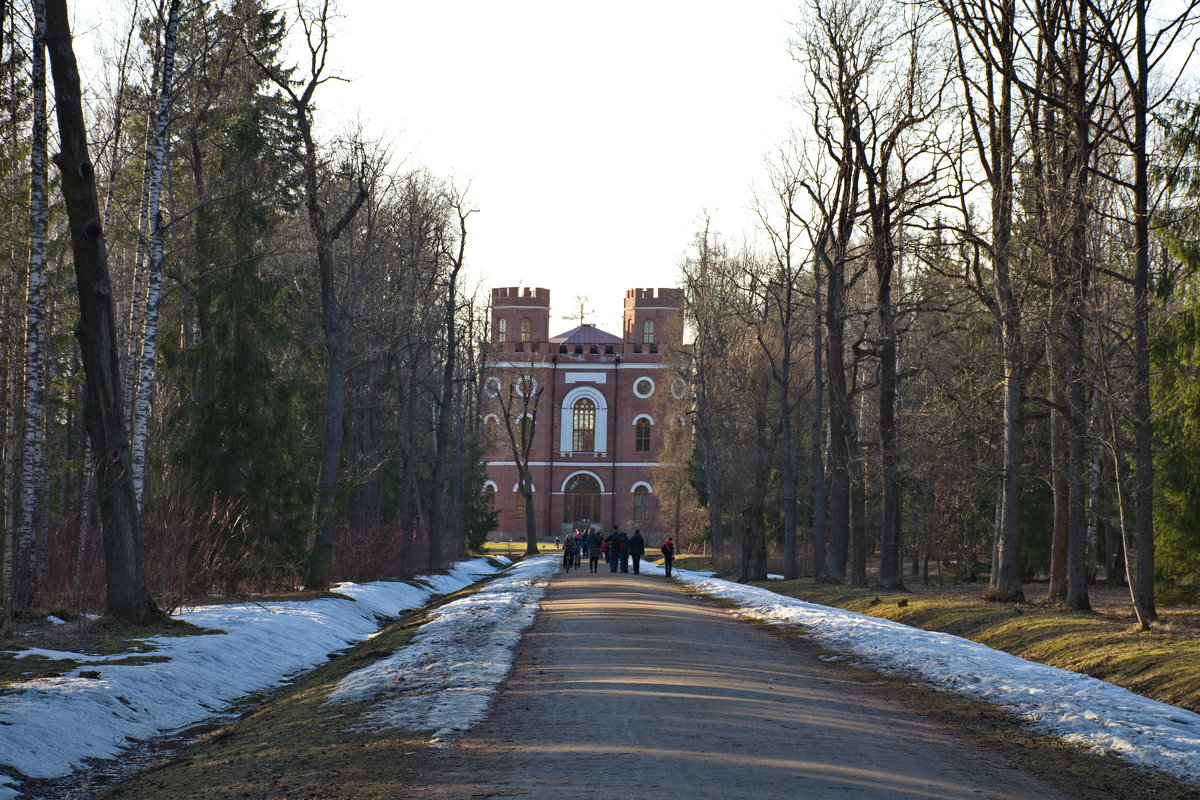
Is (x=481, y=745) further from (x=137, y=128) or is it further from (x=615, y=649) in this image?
(x=137, y=128)

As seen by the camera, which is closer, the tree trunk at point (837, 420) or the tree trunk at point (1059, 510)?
the tree trunk at point (1059, 510)

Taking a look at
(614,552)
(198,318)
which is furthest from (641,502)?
(198,318)

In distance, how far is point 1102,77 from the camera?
1795 cm

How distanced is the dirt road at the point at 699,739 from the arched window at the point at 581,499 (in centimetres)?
6887

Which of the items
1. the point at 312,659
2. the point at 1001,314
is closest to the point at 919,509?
the point at 1001,314

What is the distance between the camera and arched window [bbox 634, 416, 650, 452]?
8181cm

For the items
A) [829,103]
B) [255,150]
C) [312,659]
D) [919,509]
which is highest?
[829,103]

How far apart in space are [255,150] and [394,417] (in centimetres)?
1802

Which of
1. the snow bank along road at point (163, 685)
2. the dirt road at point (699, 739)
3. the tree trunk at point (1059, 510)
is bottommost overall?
the snow bank along road at point (163, 685)

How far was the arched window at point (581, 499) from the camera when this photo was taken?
81.7 metres

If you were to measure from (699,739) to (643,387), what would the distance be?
7505 cm

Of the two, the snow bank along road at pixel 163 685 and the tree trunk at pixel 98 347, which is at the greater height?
the tree trunk at pixel 98 347

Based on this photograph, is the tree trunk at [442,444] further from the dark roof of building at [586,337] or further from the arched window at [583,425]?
the dark roof of building at [586,337]

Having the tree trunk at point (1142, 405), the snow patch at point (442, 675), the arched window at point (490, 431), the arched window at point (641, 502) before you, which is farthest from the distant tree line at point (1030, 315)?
the arched window at point (641, 502)
